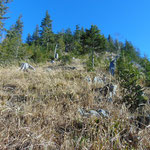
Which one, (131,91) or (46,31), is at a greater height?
(46,31)

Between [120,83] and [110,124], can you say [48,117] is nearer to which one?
[110,124]

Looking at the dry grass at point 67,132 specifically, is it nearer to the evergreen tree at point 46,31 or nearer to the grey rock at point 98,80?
the grey rock at point 98,80

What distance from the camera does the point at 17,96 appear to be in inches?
78.3

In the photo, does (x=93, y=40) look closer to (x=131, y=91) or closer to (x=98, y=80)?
(x=98, y=80)

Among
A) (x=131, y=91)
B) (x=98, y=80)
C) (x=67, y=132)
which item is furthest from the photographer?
(x=98, y=80)

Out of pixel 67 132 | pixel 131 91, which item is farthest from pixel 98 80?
pixel 67 132

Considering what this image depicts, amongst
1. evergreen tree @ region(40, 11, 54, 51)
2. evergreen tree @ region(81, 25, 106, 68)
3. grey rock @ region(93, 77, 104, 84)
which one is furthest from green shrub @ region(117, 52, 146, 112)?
evergreen tree @ region(40, 11, 54, 51)

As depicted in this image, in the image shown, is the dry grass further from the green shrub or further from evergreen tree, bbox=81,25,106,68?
evergreen tree, bbox=81,25,106,68

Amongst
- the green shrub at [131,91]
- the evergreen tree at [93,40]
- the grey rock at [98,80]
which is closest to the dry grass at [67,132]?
the green shrub at [131,91]

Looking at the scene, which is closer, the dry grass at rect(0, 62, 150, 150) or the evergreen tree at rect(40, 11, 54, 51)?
the dry grass at rect(0, 62, 150, 150)

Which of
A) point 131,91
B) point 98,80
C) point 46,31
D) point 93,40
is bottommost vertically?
point 131,91

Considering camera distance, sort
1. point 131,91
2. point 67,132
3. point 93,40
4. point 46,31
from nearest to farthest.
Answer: point 67,132, point 131,91, point 93,40, point 46,31

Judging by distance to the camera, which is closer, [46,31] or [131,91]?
[131,91]

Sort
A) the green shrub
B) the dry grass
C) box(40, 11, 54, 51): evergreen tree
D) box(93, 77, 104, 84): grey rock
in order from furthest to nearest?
box(40, 11, 54, 51): evergreen tree < box(93, 77, 104, 84): grey rock < the green shrub < the dry grass
